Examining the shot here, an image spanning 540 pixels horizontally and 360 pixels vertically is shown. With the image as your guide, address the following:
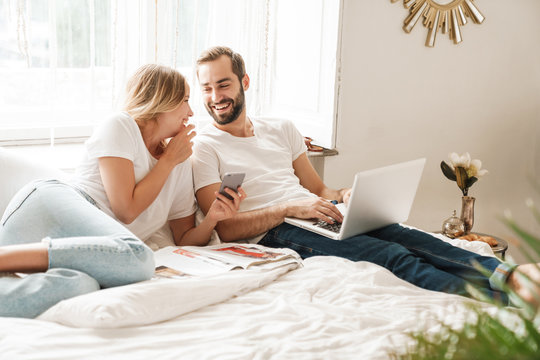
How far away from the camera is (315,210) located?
2.13 meters

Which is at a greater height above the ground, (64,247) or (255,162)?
(255,162)

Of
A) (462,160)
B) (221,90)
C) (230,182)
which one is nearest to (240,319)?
(230,182)

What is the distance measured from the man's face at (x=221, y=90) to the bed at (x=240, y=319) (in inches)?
31.1

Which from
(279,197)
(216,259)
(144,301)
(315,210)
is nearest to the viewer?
(144,301)

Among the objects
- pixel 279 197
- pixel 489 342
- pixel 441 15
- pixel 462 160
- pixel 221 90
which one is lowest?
pixel 279 197

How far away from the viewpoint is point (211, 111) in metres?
2.40

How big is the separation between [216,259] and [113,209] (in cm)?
37

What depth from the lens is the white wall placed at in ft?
9.62

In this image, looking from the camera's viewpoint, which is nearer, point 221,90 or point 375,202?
point 375,202

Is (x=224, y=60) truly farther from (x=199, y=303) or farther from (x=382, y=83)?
(x=199, y=303)

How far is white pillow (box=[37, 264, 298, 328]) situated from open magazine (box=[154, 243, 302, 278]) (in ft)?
0.36

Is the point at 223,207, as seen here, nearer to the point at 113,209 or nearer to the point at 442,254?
the point at 113,209

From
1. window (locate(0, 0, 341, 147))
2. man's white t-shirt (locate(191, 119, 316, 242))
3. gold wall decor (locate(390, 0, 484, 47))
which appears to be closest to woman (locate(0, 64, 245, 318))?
man's white t-shirt (locate(191, 119, 316, 242))

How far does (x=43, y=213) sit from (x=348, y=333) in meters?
0.91
